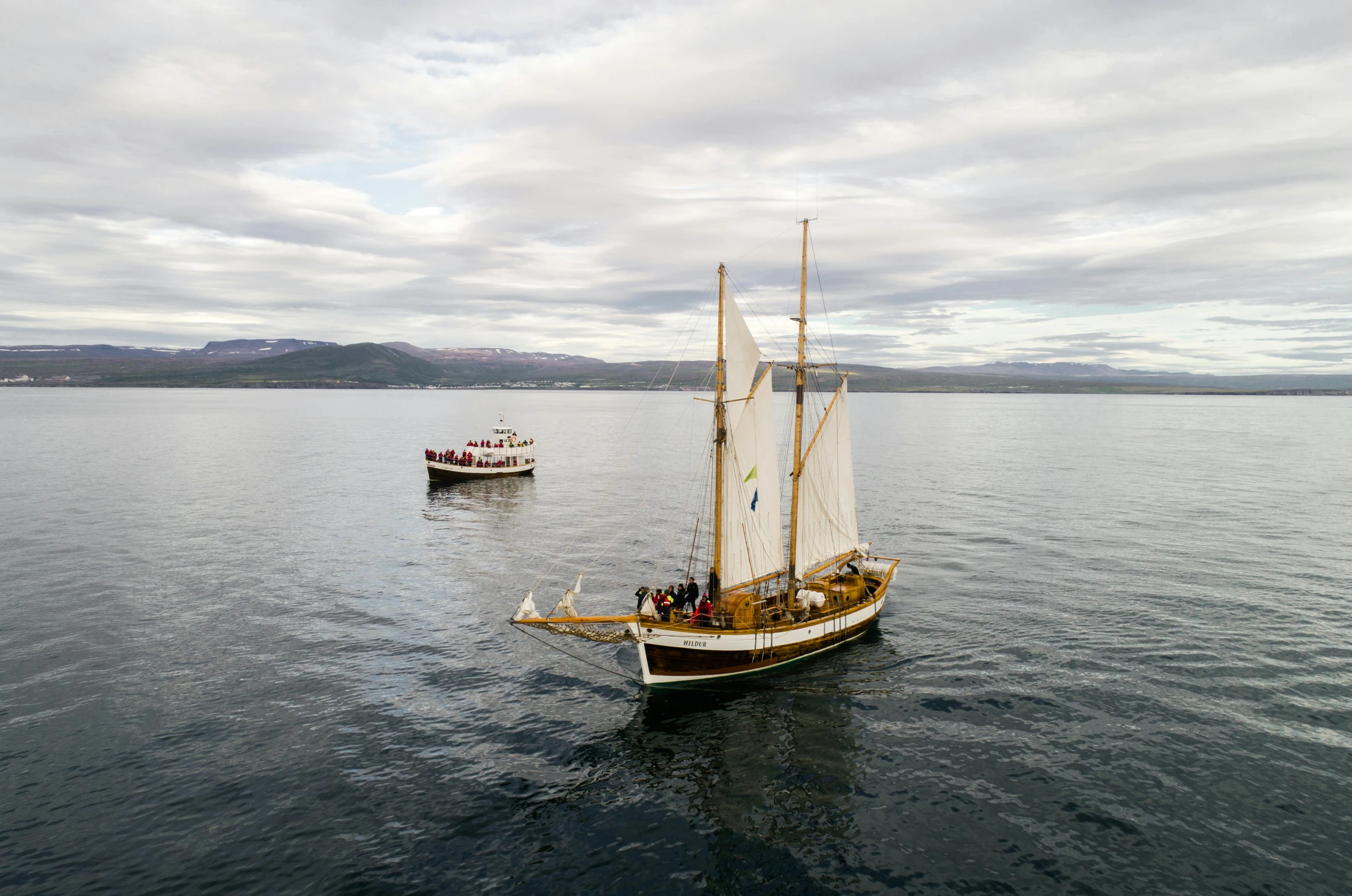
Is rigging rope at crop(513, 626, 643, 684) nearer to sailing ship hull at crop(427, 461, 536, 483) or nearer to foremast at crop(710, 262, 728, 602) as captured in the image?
foremast at crop(710, 262, 728, 602)

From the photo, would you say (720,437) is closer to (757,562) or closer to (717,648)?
(757,562)

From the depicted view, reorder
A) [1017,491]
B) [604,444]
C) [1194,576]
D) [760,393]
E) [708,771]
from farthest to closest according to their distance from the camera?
[604,444] < [1017,491] < [1194,576] < [760,393] < [708,771]

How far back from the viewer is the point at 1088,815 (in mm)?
25453

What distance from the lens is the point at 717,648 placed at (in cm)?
3641

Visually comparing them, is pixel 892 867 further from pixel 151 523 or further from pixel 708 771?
pixel 151 523

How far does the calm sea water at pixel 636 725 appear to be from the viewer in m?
23.2

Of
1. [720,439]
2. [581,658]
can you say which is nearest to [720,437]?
[720,439]

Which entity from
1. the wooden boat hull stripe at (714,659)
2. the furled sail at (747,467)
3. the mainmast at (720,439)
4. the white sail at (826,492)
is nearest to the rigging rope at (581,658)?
the wooden boat hull stripe at (714,659)

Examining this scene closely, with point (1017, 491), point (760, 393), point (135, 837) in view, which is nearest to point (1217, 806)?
point (760, 393)

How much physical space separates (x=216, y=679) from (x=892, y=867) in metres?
33.0

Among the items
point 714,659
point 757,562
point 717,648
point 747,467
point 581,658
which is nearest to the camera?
point 717,648

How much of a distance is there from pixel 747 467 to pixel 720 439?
111 inches

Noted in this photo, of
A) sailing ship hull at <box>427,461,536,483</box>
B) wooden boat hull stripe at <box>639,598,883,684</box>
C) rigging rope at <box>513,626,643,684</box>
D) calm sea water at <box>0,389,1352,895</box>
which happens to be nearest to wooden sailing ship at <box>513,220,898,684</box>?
wooden boat hull stripe at <box>639,598,883,684</box>

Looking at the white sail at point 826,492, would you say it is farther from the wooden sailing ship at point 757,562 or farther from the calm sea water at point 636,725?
the calm sea water at point 636,725
